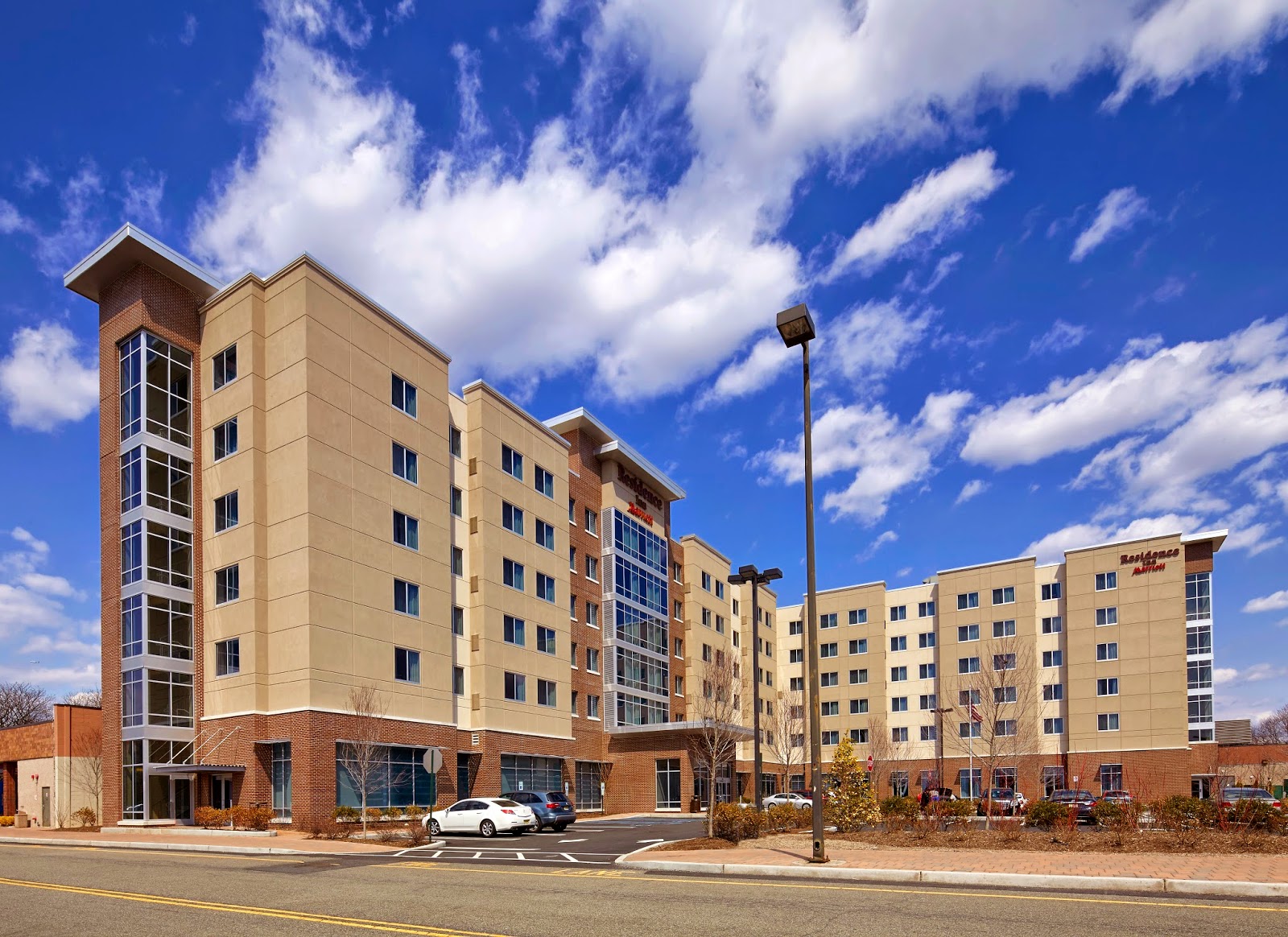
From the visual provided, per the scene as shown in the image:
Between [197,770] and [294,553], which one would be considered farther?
[294,553]

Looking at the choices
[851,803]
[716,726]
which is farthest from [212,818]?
[851,803]

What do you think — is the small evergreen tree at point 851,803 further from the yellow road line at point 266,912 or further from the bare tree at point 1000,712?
the bare tree at point 1000,712

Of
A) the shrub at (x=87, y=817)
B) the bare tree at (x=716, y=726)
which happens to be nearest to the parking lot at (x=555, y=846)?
the bare tree at (x=716, y=726)

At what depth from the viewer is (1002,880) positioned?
14.9m

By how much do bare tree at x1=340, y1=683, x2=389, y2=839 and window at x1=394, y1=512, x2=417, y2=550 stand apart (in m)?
6.63

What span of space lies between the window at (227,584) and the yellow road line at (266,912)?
2117cm

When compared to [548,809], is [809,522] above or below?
above

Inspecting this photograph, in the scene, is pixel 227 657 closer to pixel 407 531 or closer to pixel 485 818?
pixel 407 531

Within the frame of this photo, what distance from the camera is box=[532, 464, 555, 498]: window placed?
2106 inches

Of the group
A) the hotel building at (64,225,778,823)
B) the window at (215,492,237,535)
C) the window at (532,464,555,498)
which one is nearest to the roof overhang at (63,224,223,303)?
the hotel building at (64,225,778,823)

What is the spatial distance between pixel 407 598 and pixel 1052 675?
55.1m

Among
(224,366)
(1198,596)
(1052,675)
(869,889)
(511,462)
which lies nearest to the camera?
(869,889)

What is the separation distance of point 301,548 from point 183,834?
34.3ft

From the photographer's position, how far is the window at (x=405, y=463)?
141ft
